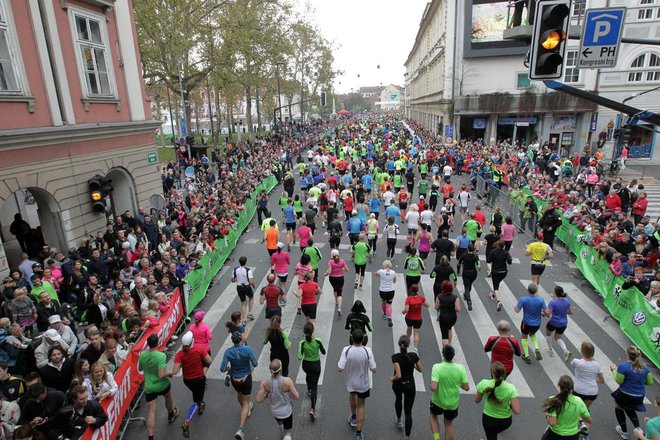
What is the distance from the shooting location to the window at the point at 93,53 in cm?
1242

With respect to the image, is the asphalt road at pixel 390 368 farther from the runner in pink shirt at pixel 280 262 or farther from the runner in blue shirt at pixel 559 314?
the runner in pink shirt at pixel 280 262

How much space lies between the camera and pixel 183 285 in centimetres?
897

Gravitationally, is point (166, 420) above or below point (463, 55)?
below

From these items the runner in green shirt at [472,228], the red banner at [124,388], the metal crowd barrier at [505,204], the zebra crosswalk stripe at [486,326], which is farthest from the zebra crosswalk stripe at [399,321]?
the metal crowd barrier at [505,204]

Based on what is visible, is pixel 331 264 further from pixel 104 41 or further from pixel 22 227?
pixel 104 41

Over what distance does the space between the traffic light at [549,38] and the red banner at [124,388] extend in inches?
272

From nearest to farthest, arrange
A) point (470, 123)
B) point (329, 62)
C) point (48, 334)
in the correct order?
point (48, 334) → point (470, 123) → point (329, 62)

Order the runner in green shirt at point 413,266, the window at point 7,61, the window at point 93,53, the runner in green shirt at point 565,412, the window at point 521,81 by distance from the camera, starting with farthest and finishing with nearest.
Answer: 1. the window at point 521,81
2. the window at point 93,53
3. the window at point 7,61
4. the runner in green shirt at point 413,266
5. the runner in green shirt at point 565,412

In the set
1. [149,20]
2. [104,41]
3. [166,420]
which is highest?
[149,20]

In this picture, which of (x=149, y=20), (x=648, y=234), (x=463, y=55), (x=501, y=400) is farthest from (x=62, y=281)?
(x=463, y=55)

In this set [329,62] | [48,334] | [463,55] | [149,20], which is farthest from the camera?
[329,62]

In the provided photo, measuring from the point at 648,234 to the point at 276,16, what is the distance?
36863 millimetres

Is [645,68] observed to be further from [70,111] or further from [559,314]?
[70,111]

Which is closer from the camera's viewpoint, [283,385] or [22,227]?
[283,385]
